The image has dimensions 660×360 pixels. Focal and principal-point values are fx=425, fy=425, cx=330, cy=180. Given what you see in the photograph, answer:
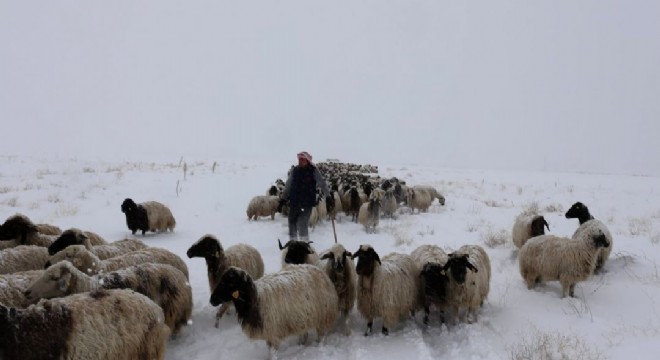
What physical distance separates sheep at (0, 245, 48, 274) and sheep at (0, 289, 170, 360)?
287 centimetres

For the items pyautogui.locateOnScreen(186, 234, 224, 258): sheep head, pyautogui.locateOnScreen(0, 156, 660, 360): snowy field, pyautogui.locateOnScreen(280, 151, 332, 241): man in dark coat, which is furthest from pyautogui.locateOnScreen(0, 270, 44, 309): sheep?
pyautogui.locateOnScreen(280, 151, 332, 241): man in dark coat

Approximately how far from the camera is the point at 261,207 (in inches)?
562

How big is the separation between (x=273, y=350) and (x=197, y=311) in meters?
1.75

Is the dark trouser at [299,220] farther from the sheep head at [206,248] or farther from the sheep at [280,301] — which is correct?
the sheep at [280,301]

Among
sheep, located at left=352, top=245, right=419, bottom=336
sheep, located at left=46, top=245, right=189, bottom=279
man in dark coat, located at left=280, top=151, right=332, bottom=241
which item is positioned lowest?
sheep, located at left=352, top=245, right=419, bottom=336

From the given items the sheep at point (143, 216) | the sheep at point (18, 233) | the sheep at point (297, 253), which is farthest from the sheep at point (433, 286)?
the sheep at point (143, 216)

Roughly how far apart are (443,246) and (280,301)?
19.6 ft

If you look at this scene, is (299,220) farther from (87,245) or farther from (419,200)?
(419,200)

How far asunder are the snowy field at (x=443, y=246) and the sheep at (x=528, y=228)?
1.49 feet

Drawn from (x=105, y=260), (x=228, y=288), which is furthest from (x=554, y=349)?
(x=105, y=260)

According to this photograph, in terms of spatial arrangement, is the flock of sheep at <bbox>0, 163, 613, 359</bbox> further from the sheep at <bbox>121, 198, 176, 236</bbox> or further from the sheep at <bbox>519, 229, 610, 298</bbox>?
the sheep at <bbox>121, 198, 176, 236</bbox>

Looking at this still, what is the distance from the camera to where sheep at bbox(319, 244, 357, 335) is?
644 centimetres

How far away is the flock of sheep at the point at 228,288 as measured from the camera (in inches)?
165

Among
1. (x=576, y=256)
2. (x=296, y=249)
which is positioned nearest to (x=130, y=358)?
(x=296, y=249)
